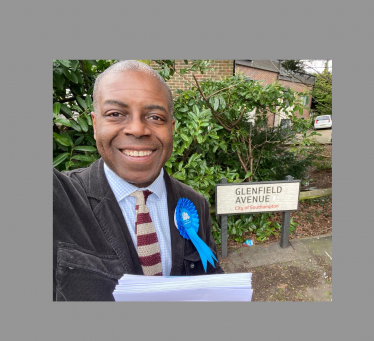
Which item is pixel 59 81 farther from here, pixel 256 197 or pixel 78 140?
pixel 256 197

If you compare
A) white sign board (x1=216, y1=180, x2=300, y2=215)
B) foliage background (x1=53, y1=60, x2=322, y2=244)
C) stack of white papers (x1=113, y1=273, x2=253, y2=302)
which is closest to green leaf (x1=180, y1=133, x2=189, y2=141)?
foliage background (x1=53, y1=60, x2=322, y2=244)

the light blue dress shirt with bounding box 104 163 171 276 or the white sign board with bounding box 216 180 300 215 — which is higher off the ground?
the light blue dress shirt with bounding box 104 163 171 276

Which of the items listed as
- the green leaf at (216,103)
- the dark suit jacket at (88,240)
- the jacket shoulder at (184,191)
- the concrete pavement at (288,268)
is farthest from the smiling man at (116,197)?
the concrete pavement at (288,268)

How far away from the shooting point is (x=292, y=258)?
282 cm

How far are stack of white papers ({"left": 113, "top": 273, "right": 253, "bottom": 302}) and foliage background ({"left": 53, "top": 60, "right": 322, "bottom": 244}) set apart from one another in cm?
103

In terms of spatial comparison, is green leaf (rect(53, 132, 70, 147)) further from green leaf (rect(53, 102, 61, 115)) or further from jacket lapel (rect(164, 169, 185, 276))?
jacket lapel (rect(164, 169, 185, 276))

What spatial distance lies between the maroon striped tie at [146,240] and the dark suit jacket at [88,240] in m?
0.03

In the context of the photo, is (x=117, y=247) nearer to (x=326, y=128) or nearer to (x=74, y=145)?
(x=74, y=145)

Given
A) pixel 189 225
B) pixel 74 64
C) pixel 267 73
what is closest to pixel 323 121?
pixel 267 73

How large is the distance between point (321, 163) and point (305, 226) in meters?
2.21

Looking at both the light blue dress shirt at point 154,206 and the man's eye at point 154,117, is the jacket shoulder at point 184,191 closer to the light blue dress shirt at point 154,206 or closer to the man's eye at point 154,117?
the light blue dress shirt at point 154,206

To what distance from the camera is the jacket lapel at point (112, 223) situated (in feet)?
3.13

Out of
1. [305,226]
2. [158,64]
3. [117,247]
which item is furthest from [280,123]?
[117,247]

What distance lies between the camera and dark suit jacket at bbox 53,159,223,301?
870mm
